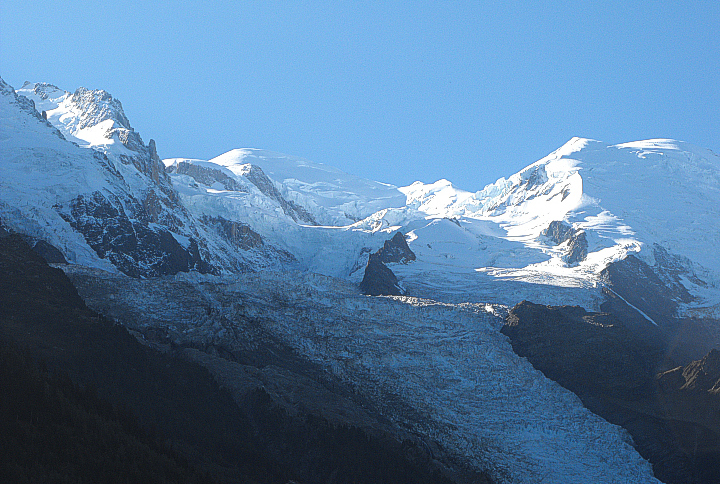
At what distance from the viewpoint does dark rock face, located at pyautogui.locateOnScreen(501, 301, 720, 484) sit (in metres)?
86.0

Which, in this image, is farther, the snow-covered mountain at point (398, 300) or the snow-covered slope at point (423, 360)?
the snow-covered mountain at point (398, 300)

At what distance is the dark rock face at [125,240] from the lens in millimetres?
151125

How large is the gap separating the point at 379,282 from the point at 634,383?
68073 mm

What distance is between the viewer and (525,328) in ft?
389

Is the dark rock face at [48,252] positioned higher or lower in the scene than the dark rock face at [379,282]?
lower

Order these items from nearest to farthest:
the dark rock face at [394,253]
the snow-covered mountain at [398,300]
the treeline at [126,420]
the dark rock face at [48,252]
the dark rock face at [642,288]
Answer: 1. the treeline at [126,420]
2. the snow-covered mountain at [398,300]
3. the dark rock face at [48,252]
4. the dark rock face at [642,288]
5. the dark rock face at [394,253]

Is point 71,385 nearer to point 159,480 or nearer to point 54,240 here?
point 159,480

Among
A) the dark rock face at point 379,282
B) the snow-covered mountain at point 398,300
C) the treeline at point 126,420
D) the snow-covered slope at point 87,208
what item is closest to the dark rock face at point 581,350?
the snow-covered mountain at point 398,300

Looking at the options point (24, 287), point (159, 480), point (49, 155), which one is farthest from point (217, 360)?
point (49, 155)

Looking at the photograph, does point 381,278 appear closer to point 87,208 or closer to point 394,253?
point 394,253

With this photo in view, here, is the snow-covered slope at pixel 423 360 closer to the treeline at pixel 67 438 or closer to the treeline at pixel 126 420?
the treeline at pixel 126 420

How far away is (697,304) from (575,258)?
103ft

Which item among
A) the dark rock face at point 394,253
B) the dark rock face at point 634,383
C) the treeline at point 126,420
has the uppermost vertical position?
the dark rock face at point 394,253

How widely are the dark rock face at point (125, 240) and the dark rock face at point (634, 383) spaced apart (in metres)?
74.8
